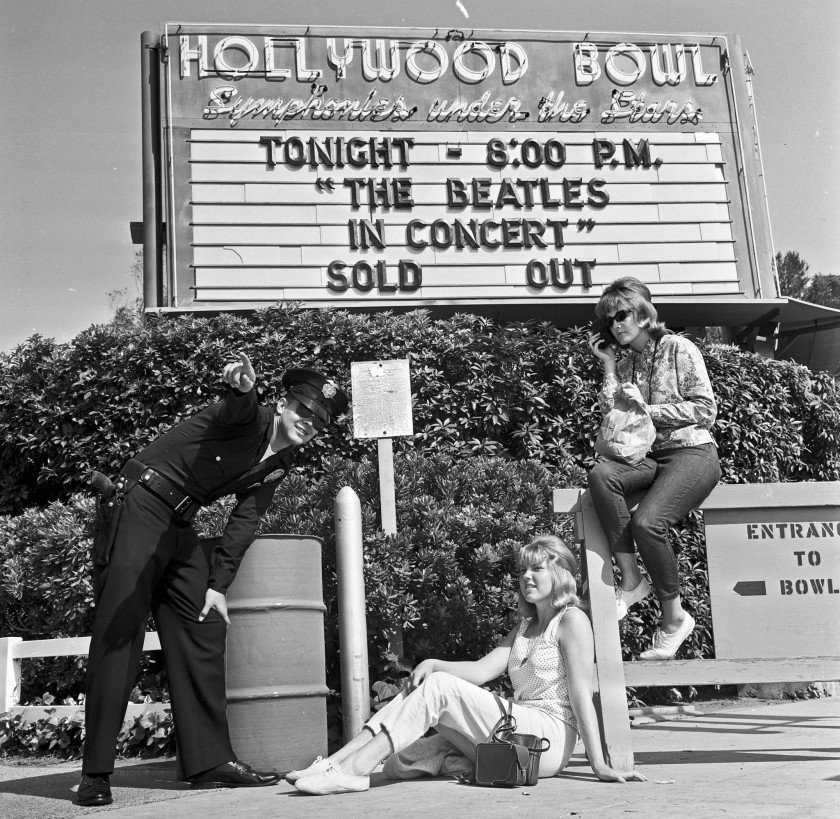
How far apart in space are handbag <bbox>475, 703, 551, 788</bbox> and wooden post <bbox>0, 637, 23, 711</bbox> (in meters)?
2.95

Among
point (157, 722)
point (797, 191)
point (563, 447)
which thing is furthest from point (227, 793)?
point (797, 191)

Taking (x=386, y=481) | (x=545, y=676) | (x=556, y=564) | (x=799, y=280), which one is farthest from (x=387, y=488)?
(x=799, y=280)

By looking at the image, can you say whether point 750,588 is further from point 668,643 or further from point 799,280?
point 799,280

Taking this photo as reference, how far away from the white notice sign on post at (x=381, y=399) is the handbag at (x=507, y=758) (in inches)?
87.8

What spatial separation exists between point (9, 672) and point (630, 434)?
3.67m

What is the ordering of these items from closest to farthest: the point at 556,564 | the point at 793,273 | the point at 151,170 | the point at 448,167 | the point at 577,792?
the point at 577,792
the point at 556,564
the point at 151,170
the point at 448,167
the point at 793,273

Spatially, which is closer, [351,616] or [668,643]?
[668,643]

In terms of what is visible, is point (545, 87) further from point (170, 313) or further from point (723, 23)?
point (170, 313)

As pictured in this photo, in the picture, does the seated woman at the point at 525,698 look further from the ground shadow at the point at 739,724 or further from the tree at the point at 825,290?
the tree at the point at 825,290

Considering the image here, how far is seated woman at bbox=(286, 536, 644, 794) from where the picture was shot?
3.66 m

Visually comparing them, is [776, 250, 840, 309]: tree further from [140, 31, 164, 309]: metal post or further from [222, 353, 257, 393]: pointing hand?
[222, 353, 257, 393]: pointing hand

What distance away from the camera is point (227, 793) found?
12.6 feet

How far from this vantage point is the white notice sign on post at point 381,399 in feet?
18.5

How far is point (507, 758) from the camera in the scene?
11.9ft
